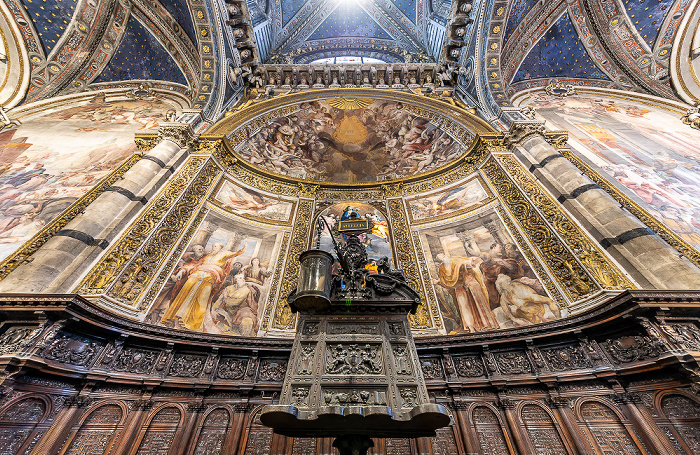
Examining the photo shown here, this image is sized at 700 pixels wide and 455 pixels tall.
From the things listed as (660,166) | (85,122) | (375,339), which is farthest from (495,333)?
(85,122)

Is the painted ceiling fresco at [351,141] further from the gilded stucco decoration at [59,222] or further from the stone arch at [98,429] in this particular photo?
the stone arch at [98,429]

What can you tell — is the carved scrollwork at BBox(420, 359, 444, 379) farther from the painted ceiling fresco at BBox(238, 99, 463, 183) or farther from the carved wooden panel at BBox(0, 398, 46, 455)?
the painted ceiling fresco at BBox(238, 99, 463, 183)

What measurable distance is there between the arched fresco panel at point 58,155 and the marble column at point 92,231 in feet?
3.58

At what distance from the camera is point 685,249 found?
5043 millimetres

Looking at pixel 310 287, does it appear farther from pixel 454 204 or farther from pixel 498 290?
pixel 454 204

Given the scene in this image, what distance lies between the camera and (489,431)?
14.8 feet

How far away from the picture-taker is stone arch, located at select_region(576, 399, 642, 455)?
3.83 m

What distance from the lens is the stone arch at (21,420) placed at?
11.3ft

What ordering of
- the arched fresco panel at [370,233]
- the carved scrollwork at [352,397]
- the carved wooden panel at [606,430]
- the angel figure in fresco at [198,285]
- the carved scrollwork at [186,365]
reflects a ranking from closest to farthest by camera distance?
1. the carved scrollwork at [352,397]
2. the carved wooden panel at [606,430]
3. the carved scrollwork at [186,365]
4. the angel figure in fresco at [198,285]
5. the arched fresco panel at [370,233]

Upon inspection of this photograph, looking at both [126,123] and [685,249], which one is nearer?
[685,249]

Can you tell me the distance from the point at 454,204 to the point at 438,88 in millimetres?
5621

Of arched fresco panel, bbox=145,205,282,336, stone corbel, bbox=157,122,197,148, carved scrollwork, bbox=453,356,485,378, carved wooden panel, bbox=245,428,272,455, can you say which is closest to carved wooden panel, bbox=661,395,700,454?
carved scrollwork, bbox=453,356,485,378

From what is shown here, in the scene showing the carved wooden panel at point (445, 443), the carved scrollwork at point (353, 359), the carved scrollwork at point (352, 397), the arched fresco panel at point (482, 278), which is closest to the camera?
the carved scrollwork at point (352, 397)

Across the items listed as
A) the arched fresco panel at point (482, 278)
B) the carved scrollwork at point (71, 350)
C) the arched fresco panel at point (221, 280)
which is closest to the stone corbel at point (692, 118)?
the arched fresco panel at point (482, 278)
